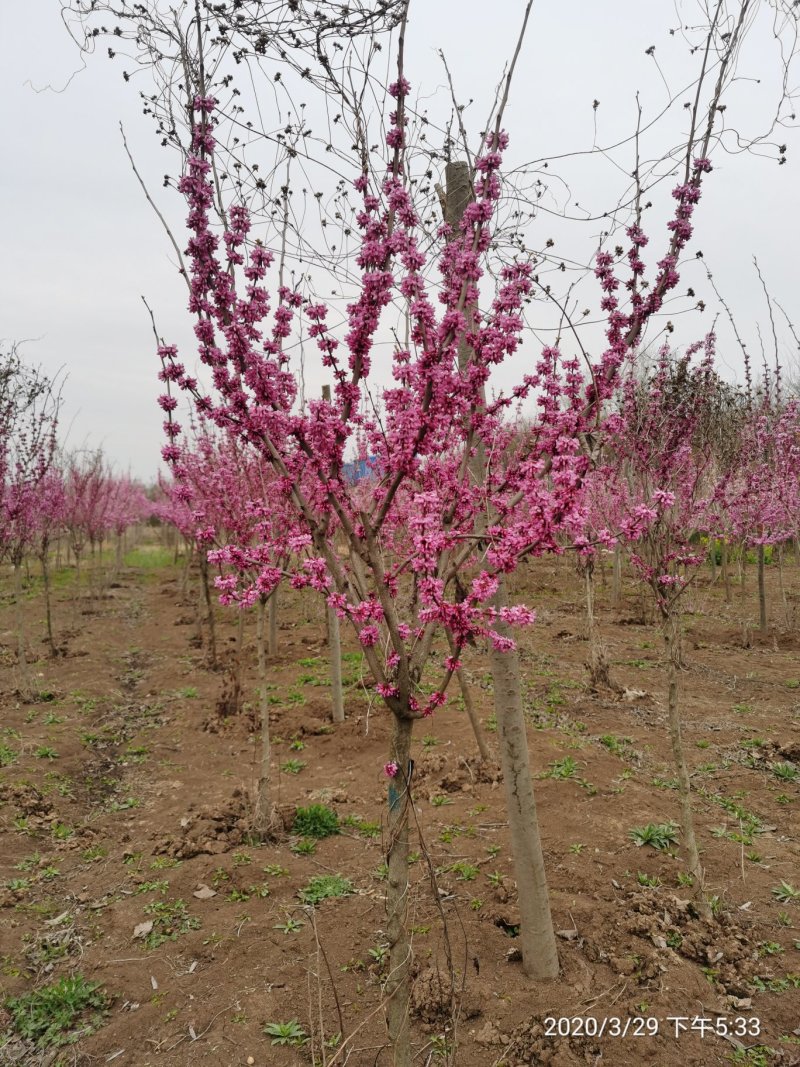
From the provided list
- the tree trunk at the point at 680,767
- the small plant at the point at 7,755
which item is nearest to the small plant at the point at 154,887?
the small plant at the point at 7,755

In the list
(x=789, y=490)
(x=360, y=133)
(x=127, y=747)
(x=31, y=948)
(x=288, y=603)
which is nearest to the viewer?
(x=360, y=133)

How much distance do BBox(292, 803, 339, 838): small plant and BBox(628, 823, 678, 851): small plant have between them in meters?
2.52

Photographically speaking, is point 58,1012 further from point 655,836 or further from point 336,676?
point 336,676

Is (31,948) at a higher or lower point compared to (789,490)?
lower

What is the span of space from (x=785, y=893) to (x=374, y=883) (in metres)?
2.82

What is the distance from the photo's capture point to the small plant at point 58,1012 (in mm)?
3670

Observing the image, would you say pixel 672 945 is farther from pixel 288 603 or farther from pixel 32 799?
pixel 288 603

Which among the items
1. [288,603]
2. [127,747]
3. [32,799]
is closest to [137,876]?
[32,799]

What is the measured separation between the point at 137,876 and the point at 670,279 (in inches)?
227

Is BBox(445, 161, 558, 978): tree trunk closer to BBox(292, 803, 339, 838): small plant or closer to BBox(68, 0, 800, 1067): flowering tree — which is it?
BBox(68, 0, 800, 1067): flowering tree

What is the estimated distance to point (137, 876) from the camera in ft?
17.3

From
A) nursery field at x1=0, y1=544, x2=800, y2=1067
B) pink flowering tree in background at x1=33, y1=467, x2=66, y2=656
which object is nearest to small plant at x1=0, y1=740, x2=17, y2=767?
nursery field at x1=0, y1=544, x2=800, y2=1067

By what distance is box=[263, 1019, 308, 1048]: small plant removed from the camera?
3.45 metres

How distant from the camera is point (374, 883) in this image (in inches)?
195
